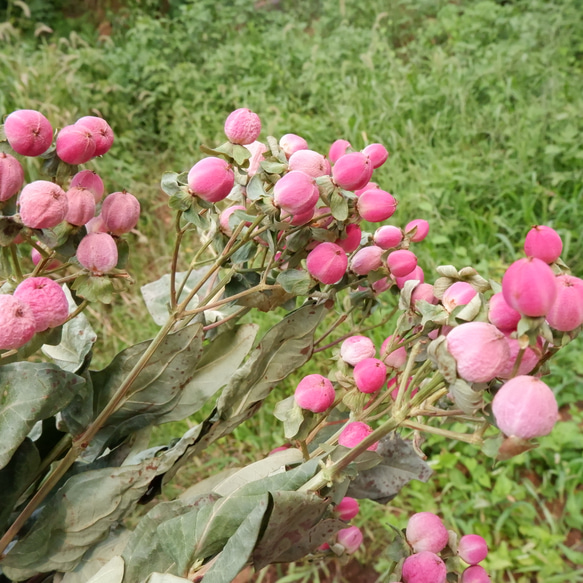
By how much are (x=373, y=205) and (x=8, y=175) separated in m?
0.21

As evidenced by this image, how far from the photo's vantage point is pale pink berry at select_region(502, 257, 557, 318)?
252mm

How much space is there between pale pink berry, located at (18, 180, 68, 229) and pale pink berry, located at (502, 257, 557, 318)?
0.23 meters

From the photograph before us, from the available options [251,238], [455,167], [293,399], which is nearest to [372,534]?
[293,399]

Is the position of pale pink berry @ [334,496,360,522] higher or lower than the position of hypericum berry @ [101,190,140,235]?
lower

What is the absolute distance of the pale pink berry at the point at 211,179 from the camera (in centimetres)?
35

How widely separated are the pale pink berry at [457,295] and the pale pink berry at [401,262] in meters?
0.07

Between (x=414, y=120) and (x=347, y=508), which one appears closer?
(x=347, y=508)

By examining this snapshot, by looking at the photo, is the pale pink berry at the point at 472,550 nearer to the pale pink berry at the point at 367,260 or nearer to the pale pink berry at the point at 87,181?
the pale pink berry at the point at 367,260

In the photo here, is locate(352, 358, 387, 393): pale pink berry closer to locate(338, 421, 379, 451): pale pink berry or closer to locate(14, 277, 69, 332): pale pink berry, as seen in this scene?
locate(338, 421, 379, 451): pale pink berry

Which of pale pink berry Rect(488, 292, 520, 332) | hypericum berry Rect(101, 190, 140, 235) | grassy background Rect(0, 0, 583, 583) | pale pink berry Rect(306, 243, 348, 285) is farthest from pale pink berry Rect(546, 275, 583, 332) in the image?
grassy background Rect(0, 0, 583, 583)

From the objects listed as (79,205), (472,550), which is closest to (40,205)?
(79,205)

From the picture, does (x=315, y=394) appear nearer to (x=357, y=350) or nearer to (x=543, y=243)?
(x=357, y=350)

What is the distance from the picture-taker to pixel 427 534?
15.9 inches

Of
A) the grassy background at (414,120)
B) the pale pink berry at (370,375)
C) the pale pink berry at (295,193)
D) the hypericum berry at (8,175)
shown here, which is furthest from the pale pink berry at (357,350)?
the grassy background at (414,120)
